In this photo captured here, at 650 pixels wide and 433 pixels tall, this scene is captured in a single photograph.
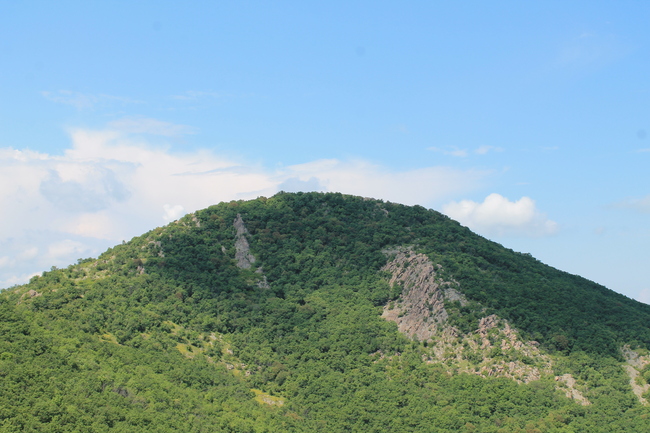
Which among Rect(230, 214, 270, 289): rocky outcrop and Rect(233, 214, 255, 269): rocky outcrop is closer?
Rect(230, 214, 270, 289): rocky outcrop

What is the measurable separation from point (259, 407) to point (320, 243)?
129ft

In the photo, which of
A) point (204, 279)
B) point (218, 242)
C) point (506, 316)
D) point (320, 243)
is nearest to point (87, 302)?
point (204, 279)

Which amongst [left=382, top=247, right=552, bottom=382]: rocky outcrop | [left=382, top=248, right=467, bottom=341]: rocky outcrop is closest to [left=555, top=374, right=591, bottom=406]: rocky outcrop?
[left=382, top=247, right=552, bottom=382]: rocky outcrop

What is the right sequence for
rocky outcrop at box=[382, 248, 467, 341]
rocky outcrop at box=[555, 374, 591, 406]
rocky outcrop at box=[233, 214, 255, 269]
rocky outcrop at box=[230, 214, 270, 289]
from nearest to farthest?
rocky outcrop at box=[555, 374, 591, 406] → rocky outcrop at box=[382, 248, 467, 341] → rocky outcrop at box=[230, 214, 270, 289] → rocky outcrop at box=[233, 214, 255, 269]

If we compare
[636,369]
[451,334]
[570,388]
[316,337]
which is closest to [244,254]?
[316,337]

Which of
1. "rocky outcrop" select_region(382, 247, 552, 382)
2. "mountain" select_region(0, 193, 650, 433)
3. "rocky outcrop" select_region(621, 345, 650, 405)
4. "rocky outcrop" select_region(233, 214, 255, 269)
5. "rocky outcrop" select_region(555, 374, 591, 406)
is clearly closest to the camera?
"mountain" select_region(0, 193, 650, 433)

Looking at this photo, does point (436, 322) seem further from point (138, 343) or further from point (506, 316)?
point (138, 343)

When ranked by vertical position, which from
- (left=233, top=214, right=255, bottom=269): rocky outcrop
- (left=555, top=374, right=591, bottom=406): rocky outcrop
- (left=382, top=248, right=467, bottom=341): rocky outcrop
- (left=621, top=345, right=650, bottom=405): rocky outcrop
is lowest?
(left=555, top=374, right=591, bottom=406): rocky outcrop

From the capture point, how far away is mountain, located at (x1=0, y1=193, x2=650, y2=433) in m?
66.7

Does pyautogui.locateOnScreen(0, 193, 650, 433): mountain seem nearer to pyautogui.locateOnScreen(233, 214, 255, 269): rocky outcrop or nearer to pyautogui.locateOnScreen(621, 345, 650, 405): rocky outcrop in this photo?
pyautogui.locateOnScreen(621, 345, 650, 405): rocky outcrop

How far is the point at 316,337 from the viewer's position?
89.8 meters

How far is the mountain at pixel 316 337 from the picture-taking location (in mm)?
66688

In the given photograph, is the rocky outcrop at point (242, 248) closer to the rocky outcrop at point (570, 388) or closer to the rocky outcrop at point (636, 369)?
the rocky outcrop at point (570, 388)

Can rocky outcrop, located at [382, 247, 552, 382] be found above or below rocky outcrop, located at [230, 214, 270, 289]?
below
